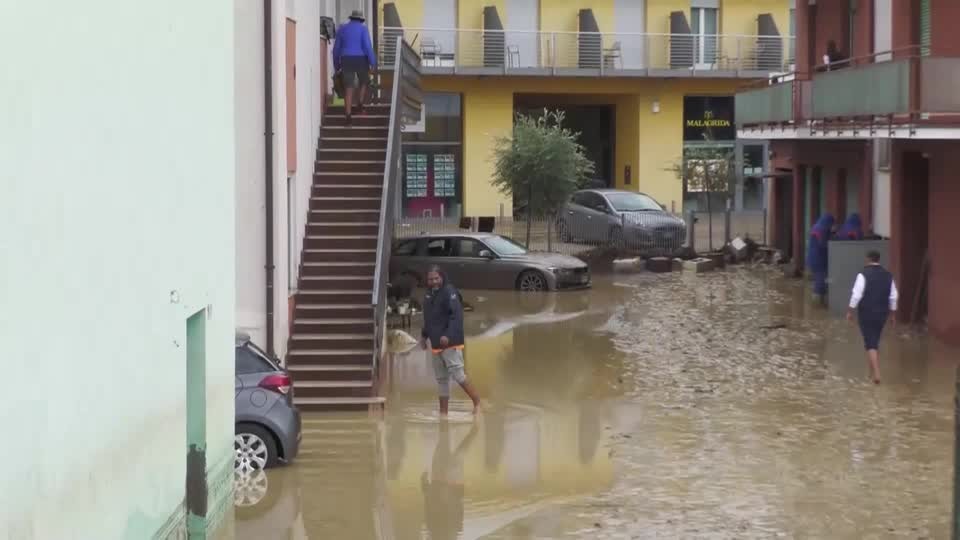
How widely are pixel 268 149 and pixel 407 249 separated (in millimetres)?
13580

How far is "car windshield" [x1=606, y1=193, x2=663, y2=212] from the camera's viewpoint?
130 feet

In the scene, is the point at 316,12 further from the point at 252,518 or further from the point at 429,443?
the point at 252,518

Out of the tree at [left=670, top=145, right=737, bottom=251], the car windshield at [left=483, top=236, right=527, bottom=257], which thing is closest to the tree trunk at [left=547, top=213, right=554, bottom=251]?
the tree at [left=670, top=145, right=737, bottom=251]

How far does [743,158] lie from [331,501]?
4028cm

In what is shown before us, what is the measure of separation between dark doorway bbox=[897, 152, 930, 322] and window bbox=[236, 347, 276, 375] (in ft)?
46.6

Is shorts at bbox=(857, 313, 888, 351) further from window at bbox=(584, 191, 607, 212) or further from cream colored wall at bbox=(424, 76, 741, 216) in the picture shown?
cream colored wall at bbox=(424, 76, 741, 216)

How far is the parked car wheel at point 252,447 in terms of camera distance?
1478 centimetres

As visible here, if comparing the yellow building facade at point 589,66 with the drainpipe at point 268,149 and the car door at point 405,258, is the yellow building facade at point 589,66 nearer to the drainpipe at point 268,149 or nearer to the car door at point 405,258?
the car door at point 405,258

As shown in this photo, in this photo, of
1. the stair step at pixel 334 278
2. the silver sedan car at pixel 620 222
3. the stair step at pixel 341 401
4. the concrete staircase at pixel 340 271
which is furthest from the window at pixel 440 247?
the stair step at pixel 341 401

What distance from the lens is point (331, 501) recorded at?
1373 cm

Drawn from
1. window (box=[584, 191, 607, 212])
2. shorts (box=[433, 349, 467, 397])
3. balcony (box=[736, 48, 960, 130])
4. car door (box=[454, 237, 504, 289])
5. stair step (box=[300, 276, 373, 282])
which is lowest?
shorts (box=[433, 349, 467, 397])

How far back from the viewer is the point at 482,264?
105 ft

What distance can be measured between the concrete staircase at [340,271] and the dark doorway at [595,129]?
28.3m

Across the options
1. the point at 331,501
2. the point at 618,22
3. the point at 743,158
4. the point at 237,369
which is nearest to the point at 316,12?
the point at 237,369
